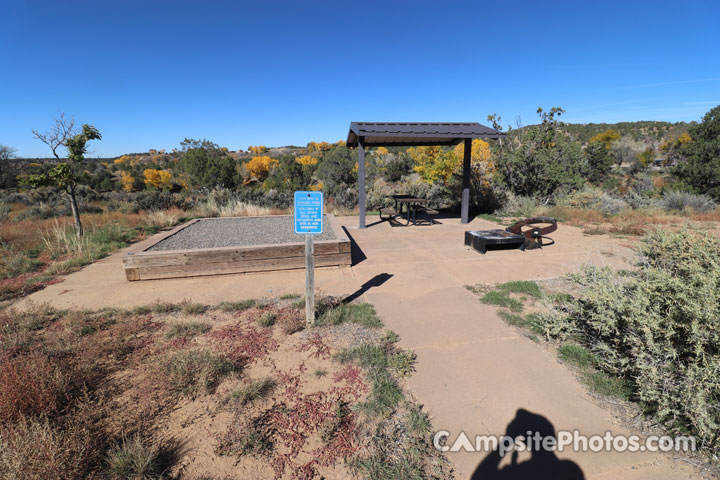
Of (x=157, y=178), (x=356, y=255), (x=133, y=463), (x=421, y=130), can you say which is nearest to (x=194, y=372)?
(x=133, y=463)

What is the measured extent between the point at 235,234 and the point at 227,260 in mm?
2709

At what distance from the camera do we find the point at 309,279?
3678 millimetres

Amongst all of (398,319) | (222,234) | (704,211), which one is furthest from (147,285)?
(704,211)

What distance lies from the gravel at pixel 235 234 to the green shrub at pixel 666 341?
5055 millimetres

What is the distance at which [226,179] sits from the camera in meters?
22.2

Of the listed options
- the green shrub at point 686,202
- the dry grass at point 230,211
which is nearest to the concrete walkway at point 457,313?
the dry grass at point 230,211

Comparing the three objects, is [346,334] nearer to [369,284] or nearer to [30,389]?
[369,284]

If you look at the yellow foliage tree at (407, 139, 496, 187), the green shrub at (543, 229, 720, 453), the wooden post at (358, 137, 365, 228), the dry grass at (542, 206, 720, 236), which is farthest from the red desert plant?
the yellow foliage tree at (407, 139, 496, 187)

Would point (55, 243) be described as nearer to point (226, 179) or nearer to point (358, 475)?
point (358, 475)

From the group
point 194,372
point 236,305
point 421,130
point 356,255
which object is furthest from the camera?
point 421,130

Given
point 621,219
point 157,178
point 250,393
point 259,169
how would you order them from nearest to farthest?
point 250,393, point 621,219, point 157,178, point 259,169

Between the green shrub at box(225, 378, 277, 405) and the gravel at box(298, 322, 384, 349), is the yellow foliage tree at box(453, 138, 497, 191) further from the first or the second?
the green shrub at box(225, 378, 277, 405)

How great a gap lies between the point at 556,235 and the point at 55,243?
40.8 ft

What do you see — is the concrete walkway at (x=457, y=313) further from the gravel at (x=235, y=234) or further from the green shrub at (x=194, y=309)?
the gravel at (x=235, y=234)
